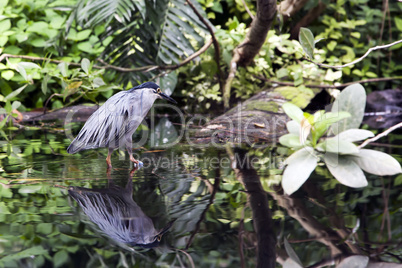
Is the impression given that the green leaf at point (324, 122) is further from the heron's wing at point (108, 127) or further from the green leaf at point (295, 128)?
the heron's wing at point (108, 127)

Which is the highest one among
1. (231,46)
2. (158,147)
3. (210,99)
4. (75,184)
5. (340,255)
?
(231,46)

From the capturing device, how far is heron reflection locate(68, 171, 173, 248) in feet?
3.42

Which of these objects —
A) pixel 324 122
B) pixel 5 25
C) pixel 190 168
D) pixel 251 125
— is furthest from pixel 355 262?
pixel 5 25

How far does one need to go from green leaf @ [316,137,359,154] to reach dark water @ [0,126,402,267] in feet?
0.71

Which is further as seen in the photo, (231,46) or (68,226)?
(231,46)

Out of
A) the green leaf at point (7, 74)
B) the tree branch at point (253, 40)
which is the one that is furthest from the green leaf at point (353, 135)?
the green leaf at point (7, 74)

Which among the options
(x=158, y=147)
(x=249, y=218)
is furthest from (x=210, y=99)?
(x=249, y=218)

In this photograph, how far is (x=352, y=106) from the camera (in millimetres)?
981

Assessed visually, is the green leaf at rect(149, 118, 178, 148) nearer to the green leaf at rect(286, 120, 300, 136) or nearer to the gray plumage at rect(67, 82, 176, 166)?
the gray plumage at rect(67, 82, 176, 166)

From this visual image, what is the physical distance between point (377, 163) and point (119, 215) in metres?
0.69

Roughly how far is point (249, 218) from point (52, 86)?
10.0ft

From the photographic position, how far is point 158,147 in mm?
2291

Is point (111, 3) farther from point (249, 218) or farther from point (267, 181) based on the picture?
point (249, 218)

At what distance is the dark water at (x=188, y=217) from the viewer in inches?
36.4
